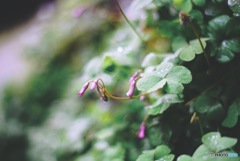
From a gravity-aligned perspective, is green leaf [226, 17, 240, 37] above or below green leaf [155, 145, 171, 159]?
above

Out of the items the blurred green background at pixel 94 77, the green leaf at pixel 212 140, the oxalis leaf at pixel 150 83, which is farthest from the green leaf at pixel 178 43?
the green leaf at pixel 212 140

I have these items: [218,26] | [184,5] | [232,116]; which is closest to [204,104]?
[232,116]

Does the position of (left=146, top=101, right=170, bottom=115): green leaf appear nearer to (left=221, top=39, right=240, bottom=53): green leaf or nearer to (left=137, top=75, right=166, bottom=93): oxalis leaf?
(left=137, top=75, right=166, bottom=93): oxalis leaf

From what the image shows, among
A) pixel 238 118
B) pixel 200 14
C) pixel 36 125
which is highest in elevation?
pixel 36 125

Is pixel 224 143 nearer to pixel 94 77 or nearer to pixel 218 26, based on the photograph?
pixel 218 26

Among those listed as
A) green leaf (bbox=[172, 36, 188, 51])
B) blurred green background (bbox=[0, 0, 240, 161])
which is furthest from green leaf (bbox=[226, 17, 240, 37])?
green leaf (bbox=[172, 36, 188, 51])

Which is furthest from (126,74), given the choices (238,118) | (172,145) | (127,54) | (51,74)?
(51,74)

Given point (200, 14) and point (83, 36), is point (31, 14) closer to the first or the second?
point (83, 36)
